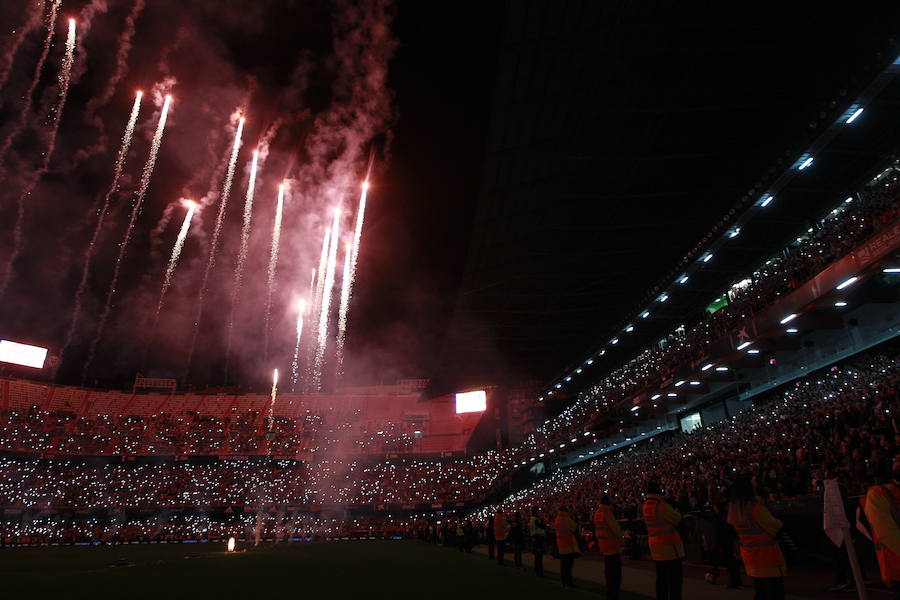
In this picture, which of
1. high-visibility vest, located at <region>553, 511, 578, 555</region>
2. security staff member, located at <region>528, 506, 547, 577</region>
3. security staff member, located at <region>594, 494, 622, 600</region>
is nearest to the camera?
security staff member, located at <region>594, 494, 622, 600</region>

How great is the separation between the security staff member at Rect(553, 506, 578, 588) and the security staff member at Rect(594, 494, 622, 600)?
7.41ft

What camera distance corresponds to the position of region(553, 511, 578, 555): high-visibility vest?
424 inches

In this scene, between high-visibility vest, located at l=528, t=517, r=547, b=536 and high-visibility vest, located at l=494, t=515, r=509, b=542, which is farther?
high-visibility vest, located at l=494, t=515, r=509, b=542

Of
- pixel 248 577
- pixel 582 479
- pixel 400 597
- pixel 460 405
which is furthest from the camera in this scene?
pixel 460 405

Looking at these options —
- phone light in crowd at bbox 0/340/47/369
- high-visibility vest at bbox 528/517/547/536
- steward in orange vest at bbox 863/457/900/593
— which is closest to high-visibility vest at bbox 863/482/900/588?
steward in orange vest at bbox 863/457/900/593

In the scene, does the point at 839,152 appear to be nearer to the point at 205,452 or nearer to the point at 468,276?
the point at 468,276

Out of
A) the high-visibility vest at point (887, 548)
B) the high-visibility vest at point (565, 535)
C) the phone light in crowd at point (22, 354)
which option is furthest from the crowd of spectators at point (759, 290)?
the phone light in crowd at point (22, 354)

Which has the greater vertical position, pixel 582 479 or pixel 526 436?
pixel 526 436

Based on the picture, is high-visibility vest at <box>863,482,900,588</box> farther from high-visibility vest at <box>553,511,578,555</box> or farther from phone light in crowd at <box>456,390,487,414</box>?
phone light in crowd at <box>456,390,487,414</box>

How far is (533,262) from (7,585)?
23.1 meters

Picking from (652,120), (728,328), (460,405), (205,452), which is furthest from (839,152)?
(205,452)

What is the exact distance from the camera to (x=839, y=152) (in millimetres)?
18297

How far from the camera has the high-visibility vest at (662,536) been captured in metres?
6.74

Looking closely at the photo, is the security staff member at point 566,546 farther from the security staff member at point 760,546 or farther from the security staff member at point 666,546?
the security staff member at point 760,546
